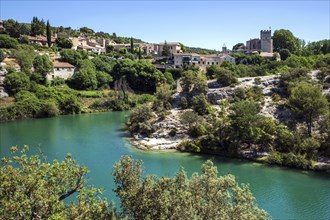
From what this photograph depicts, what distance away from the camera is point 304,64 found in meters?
72.2

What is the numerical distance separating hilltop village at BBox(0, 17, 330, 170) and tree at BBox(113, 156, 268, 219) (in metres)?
20.8

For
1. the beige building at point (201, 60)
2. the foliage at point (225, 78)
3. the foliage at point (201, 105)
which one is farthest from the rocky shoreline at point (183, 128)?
the beige building at point (201, 60)

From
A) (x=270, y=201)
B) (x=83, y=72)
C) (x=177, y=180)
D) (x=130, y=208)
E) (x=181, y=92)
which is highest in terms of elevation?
(x=83, y=72)

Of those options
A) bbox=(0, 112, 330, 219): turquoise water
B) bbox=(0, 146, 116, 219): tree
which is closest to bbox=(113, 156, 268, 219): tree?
bbox=(0, 146, 116, 219): tree

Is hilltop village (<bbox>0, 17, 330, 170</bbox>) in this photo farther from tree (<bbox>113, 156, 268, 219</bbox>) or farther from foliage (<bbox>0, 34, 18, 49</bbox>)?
tree (<bbox>113, 156, 268, 219</bbox>)

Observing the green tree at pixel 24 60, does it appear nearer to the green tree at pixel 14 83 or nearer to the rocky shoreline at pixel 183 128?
the green tree at pixel 14 83

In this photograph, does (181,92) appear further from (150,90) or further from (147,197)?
(147,197)

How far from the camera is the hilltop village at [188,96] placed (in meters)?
36.6

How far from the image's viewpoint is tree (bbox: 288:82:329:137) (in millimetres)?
36625

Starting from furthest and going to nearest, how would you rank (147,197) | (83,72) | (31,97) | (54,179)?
1. (83,72)
2. (31,97)
3. (147,197)
4. (54,179)

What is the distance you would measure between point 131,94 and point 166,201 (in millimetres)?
64694

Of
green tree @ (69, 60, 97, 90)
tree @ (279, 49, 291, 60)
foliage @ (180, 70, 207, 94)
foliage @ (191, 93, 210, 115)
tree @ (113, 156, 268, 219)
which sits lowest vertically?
tree @ (113, 156, 268, 219)

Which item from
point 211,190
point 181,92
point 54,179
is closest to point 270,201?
point 211,190

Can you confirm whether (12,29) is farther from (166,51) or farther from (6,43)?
(166,51)
